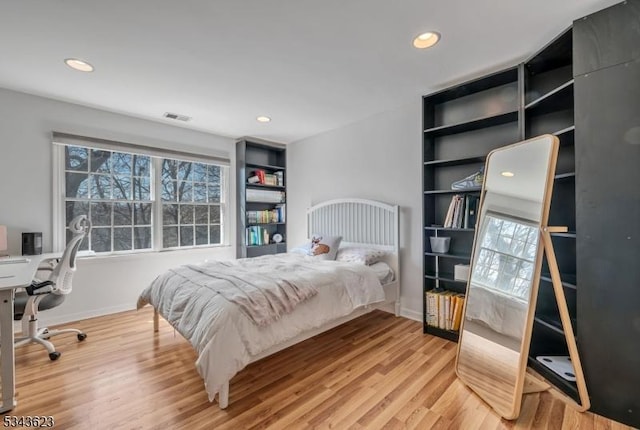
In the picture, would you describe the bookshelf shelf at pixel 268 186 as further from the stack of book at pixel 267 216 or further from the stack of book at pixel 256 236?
the stack of book at pixel 256 236

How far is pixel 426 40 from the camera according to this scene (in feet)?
6.69

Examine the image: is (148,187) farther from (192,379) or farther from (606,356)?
(606,356)

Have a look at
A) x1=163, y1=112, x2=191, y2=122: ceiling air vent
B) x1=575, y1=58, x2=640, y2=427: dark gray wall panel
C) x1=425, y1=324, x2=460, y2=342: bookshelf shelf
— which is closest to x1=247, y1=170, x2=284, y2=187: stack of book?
x1=163, y1=112, x2=191, y2=122: ceiling air vent

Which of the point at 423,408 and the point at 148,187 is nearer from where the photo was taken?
the point at 423,408

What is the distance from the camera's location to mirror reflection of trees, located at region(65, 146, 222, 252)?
3.29m

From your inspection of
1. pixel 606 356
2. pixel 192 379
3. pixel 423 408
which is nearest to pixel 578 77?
pixel 606 356

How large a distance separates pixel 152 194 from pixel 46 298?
1690 mm

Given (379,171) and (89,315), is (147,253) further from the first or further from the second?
(379,171)

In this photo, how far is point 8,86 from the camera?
2.71 metres

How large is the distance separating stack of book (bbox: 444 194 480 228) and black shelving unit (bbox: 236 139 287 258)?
2.96 meters

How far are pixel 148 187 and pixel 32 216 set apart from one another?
118 centimetres

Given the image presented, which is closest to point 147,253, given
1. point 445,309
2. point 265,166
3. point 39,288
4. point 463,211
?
point 39,288

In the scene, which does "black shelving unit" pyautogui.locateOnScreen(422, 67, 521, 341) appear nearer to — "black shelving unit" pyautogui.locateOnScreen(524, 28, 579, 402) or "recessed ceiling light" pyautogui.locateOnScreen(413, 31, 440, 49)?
"black shelving unit" pyautogui.locateOnScreen(524, 28, 579, 402)

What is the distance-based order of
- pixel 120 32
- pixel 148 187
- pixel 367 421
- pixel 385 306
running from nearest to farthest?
pixel 367 421, pixel 120 32, pixel 385 306, pixel 148 187
